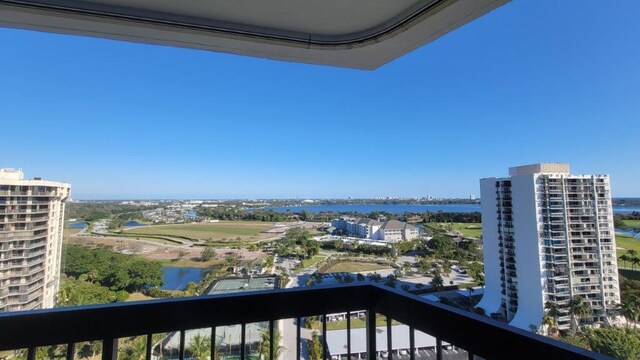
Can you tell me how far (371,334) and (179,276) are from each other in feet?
6.28

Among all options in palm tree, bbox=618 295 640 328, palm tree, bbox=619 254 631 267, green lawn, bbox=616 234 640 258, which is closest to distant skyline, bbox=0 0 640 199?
green lawn, bbox=616 234 640 258

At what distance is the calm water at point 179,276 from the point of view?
86.3 inches

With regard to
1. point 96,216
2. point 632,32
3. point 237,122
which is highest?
point 237,122

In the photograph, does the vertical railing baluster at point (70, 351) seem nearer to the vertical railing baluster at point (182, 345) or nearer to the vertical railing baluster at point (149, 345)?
the vertical railing baluster at point (149, 345)

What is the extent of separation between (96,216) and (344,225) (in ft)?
8.62

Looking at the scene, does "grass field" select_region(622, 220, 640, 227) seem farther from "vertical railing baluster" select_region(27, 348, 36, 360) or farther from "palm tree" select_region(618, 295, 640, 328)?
"vertical railing baluster" select_region(27, 348, 36, 360)

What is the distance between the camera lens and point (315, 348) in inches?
51.7

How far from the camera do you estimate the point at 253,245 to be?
3191 millimetres

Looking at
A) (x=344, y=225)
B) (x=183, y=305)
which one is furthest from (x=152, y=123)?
(x=183, y=305)

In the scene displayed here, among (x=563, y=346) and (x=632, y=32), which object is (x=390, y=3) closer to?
Answer: (x=563, y=346)

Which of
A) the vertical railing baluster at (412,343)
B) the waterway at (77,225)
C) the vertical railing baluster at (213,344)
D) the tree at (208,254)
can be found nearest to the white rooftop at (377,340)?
the vertical railing baluster at (412,343)

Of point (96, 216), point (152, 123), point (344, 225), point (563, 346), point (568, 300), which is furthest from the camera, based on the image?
point (152, 123)

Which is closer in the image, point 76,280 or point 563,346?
point 563,346

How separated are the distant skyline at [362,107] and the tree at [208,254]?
1309mm
